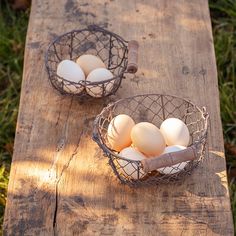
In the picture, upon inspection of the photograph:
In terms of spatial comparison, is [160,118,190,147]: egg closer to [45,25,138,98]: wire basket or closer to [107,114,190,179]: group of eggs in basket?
[107,114,190,179]: group of eggs in basket

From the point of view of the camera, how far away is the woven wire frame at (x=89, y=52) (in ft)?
6.70

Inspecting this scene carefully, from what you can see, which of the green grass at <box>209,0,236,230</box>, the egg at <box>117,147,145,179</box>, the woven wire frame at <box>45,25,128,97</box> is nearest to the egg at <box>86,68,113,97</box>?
the woven wire frame at <box>45,25,128,97</box>

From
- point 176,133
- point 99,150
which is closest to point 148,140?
point 176,133

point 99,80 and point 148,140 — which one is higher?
point 99,80

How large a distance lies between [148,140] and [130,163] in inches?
3.4

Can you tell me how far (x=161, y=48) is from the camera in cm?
234

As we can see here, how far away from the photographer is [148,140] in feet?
5.82

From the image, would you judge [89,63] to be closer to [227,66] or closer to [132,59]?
[132,59]

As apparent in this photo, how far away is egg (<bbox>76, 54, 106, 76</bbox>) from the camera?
2.10 m

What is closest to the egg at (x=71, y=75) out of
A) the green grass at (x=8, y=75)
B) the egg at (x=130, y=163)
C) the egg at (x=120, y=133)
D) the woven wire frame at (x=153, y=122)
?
the woven wire frame at (x=153, y=122)

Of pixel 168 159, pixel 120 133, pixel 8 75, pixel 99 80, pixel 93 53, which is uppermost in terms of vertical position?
pixel 8 75

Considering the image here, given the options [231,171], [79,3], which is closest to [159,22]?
[79,3]

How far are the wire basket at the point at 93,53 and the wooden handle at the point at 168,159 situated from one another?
0.39 meters

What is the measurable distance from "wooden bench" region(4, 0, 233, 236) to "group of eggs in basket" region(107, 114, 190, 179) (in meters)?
0.10
